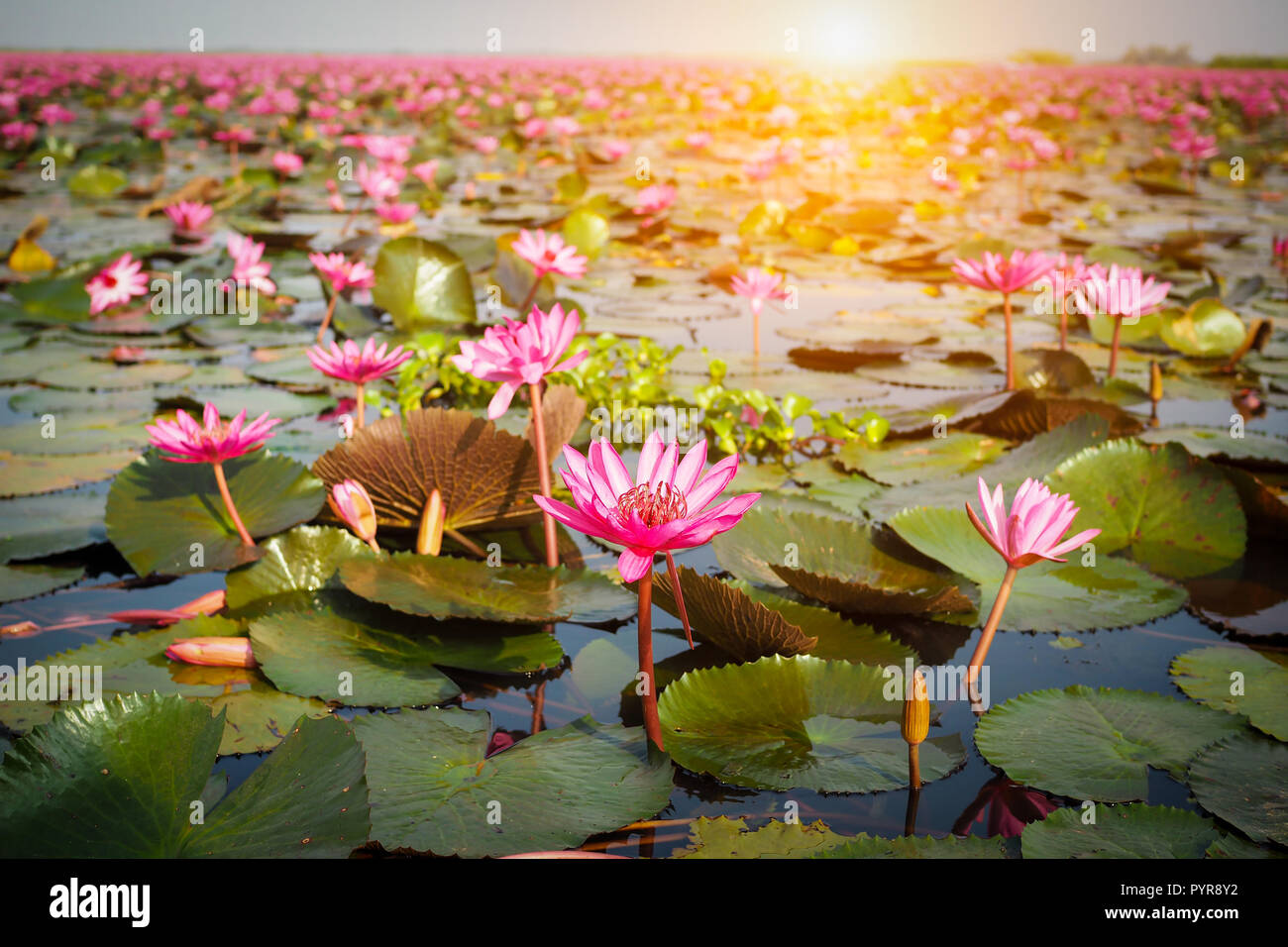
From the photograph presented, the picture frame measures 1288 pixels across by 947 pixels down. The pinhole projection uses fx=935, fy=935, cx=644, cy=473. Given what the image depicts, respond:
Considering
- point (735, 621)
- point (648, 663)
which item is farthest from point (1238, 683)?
point (648, 663)

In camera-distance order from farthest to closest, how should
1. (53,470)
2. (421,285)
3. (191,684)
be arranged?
(421,285) < (53,470) < (191,684)

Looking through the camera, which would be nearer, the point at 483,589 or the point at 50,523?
the point at 483,589

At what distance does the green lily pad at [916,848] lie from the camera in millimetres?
1056

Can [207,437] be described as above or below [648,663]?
above

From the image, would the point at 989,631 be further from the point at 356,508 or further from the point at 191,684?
the point at 191,684

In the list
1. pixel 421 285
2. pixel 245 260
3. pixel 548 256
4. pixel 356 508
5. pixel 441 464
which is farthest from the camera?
pixel 245 260

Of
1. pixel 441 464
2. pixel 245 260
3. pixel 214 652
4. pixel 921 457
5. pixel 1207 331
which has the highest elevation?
pixel 245 260

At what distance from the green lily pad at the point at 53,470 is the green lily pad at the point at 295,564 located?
82cm

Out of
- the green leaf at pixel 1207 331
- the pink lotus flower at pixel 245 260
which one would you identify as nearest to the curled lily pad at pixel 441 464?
the pink lotus flower at pixel 245 260

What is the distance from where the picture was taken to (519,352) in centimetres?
155

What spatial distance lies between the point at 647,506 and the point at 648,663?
8.1 inches

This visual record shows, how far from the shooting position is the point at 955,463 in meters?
2.34

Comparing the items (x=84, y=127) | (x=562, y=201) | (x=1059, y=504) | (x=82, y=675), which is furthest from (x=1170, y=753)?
(x=84, y=127)

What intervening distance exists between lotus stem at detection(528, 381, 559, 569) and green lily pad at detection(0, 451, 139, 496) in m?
1.21
